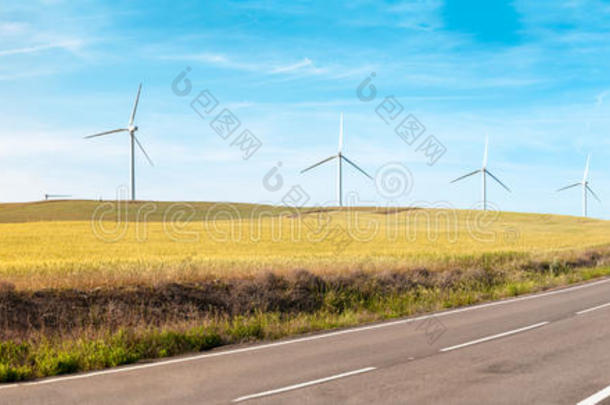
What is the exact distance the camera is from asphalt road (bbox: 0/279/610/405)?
7.21 meters

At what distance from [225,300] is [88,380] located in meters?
5.62

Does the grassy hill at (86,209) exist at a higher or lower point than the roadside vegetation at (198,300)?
higher

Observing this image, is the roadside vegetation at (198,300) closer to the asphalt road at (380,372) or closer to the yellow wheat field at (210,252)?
the yellow wheat field at (210,252)

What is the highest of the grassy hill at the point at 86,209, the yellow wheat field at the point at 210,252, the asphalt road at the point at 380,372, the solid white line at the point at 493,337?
the grassy hill at the point at 86,209

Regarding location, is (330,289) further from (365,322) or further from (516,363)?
(516,363)

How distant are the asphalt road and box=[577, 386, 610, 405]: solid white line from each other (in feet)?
0.04

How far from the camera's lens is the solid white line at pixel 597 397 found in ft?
22.7

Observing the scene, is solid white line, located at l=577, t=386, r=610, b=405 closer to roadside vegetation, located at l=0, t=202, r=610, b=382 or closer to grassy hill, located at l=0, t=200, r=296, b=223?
roadside vegetation, located at l=0, t=202, r=610, b=382

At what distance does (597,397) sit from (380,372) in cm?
275

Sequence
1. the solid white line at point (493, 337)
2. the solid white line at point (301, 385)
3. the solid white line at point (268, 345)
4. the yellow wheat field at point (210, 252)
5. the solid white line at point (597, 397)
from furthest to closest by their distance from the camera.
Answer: the yellow wheat field at point (210, 252), the solid white line at point (493, 337), the solid white line at point (268, 345), the solid white line at point (301, 385), the solid white line at point (597, 397)

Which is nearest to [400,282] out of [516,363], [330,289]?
[330,289]

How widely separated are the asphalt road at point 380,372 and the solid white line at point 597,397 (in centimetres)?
1

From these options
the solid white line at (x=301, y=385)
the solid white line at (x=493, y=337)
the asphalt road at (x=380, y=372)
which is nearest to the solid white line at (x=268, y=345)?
the asphalt road at (x=380, y=372)

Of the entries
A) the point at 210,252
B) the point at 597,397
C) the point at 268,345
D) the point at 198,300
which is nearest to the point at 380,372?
the point at 597,397
